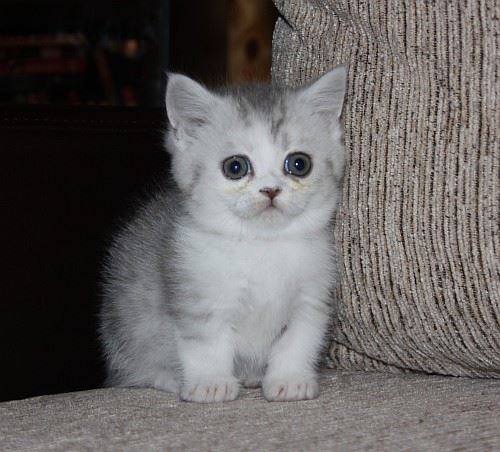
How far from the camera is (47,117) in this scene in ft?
6.04

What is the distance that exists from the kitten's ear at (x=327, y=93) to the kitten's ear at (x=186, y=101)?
170 mm

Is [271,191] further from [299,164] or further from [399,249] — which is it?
[399,249]

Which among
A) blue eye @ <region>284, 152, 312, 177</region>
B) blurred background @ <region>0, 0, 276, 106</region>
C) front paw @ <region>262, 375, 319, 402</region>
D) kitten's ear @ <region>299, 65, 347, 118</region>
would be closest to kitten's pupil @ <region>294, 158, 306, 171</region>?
blue eye @ <region>284, 152, 312, 177</region>

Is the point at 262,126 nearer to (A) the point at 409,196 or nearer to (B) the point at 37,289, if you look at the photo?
(A) the point at 409,196

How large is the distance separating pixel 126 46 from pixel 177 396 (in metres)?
3.24

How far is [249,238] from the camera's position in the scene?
1.67 m

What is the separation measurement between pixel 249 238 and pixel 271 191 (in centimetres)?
11

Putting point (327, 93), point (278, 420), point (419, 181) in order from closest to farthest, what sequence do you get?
point (278, 420) → point (419, 181) → point (327, 93)

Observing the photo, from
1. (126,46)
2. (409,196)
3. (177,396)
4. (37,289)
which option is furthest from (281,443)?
(126,46)

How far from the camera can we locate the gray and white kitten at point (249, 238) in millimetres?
1635

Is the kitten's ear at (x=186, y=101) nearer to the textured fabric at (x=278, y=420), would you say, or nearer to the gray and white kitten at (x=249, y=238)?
the gray and white kitten at (x=249, y=238)

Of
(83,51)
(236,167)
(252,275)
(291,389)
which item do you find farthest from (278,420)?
(83,51)

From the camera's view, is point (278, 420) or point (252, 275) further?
point (252, 275)

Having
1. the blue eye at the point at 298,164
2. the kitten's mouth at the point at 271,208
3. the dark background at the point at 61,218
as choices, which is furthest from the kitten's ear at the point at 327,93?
the dark background at the point at 61,218
